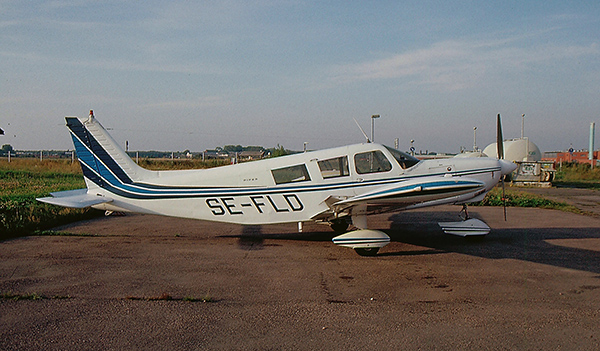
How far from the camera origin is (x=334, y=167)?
877cm

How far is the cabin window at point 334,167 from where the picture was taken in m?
8.75

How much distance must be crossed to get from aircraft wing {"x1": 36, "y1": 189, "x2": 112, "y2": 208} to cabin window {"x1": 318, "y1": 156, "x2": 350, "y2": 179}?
4.59 m

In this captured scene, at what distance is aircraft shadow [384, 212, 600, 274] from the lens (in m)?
7.82

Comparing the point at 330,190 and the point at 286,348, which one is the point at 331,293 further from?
the point at 330,190

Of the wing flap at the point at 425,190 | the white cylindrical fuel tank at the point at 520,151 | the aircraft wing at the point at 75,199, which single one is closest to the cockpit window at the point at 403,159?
the wing flap at the point at 425,190

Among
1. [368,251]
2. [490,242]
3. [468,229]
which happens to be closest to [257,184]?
[368,251]

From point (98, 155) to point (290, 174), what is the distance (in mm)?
4182

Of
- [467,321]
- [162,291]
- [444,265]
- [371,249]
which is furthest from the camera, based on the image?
[371,249]

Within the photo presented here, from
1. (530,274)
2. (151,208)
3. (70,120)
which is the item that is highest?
(70,120)

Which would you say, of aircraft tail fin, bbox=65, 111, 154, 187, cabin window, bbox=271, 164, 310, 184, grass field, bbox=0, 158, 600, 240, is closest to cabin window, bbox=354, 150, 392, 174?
cabin window, bbox=271, 164, 310, 184

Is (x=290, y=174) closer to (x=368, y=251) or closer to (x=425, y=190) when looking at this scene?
(x=368, y=251)

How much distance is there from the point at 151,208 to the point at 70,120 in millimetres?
2545

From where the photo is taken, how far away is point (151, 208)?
29.4 ft

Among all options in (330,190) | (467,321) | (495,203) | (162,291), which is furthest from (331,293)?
(495,203)
